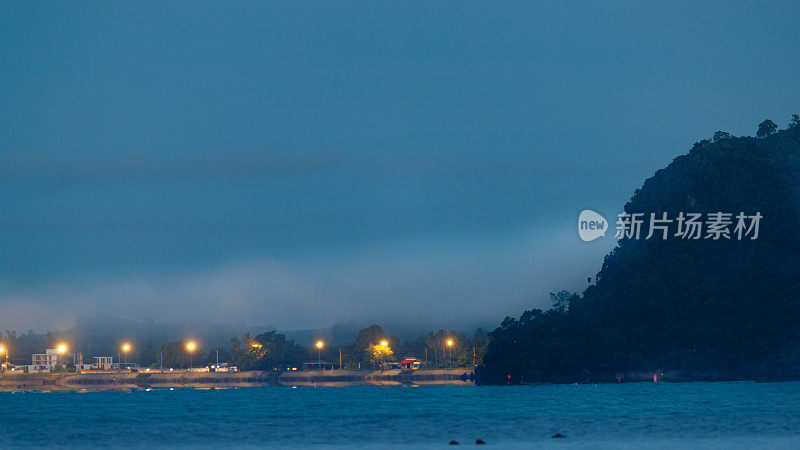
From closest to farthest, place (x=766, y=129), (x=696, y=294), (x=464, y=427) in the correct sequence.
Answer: (x=464, y=427) → (x=696, y=294) → (x=766, y=129)

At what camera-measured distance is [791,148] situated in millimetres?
192500

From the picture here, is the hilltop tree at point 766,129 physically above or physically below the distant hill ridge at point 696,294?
above

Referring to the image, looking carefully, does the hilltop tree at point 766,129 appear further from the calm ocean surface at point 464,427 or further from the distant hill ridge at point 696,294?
the calm ocean surface at point 464,427

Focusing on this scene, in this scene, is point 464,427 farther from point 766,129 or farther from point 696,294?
point 766,129

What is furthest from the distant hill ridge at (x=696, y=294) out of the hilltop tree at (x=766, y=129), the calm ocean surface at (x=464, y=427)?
the calm ocean surface at (x=464, y=427)

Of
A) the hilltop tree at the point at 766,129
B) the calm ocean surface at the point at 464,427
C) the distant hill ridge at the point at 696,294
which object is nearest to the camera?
the calm ocean surface at the point at 464,427

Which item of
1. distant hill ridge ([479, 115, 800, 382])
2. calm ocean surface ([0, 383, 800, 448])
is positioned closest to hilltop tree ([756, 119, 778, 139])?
distant hill ridge ([479, 115, 800, 382])

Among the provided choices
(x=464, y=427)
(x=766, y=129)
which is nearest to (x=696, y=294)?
(x=766, y=129)

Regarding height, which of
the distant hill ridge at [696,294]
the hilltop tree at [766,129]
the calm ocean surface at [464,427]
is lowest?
the calm ocean surface at [464,427]

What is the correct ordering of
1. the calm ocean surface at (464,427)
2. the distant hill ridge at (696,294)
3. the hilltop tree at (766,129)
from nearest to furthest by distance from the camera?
1. the calm ocean surface at (464,427)
2. the distant hill ridge at (696,294)
3. the hilltop tree at (766,129)

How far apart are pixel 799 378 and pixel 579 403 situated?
70246mm

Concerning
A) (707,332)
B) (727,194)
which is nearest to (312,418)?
(707,332)

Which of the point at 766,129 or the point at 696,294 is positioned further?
the point at 766,129

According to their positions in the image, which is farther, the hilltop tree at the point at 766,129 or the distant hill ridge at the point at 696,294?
the hilltop tree at the point at 766,129
